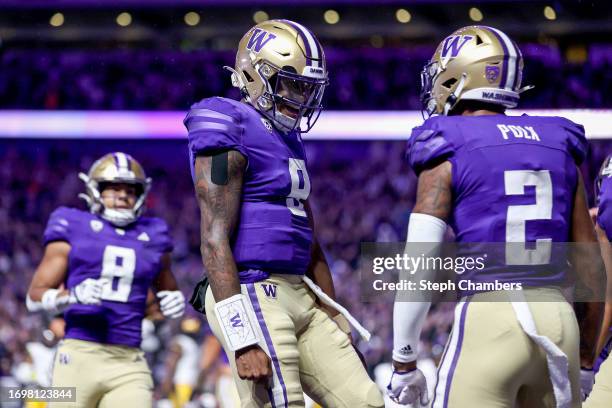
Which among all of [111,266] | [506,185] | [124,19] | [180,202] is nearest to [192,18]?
[124,19]

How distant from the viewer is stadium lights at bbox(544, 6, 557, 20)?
10.4m

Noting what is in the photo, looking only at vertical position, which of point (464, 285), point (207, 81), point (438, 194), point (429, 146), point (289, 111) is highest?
point (207, 81)

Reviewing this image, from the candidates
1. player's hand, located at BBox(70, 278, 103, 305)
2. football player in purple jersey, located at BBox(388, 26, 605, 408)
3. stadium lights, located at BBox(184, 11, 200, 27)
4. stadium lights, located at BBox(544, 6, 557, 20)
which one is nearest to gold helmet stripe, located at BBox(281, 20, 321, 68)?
football player in purple jersey, located at BBox(388, 26, 605, 408)

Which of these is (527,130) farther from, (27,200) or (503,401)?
(27,200)

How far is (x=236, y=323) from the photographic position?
9.17 feet

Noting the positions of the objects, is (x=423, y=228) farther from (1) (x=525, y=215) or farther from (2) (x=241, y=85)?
(2) (x=241, y=85)

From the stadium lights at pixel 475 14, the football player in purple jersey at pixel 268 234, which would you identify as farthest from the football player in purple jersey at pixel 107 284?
the stadium lights at pixel 475 14

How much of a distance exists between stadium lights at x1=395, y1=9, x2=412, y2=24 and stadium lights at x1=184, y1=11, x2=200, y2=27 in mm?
2228

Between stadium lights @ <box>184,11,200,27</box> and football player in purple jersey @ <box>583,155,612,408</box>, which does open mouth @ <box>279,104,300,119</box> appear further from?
stadium lights @ <box>184,11,200,27</box>

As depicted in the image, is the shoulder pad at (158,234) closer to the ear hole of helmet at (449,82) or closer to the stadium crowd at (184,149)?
the ear hole of helmet at (449,82)

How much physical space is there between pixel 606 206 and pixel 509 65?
1.02 m

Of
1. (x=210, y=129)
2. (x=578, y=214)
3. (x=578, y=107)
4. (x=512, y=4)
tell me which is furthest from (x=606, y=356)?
(x=512, y=4)

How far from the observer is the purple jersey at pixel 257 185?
115 inches

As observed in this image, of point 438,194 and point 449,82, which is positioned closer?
point 438,194
